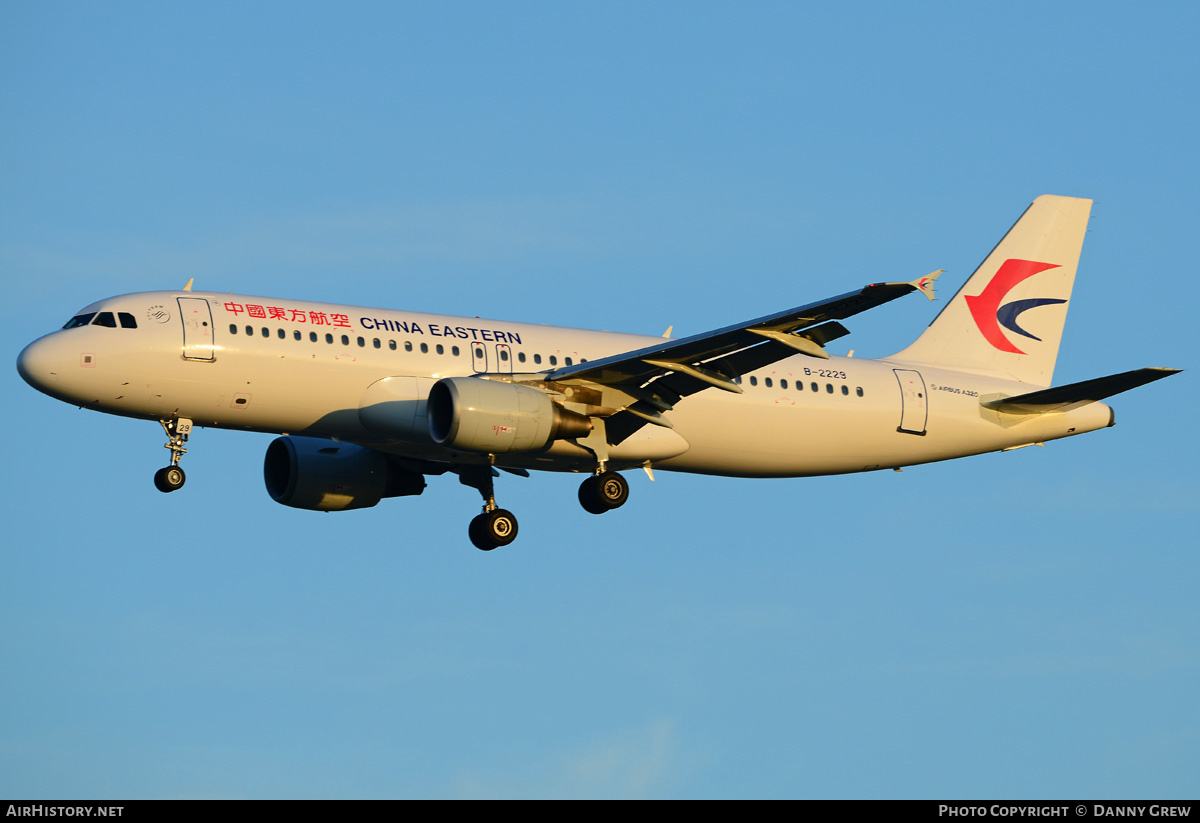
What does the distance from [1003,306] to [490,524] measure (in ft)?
56.2

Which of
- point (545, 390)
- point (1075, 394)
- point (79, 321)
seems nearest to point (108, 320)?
point (79, 321)

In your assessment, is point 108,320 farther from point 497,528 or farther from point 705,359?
point 705,359

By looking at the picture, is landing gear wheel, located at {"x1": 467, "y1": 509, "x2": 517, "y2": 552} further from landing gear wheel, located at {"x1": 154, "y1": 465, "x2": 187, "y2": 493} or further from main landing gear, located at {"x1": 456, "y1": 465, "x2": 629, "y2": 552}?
landing gear wheel, located at {"x1": 154, "y1": 465, "x2": 187, "y2": 493}

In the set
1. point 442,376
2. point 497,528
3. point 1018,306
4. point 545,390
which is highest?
point 1018,306

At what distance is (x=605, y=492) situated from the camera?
39250 mm

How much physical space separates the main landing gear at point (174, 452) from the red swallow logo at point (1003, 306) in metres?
22.9

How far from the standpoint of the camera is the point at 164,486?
3662 cm

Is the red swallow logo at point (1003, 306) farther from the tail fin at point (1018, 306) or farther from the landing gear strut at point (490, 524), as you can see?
the landing gear strut at point (490, 524)

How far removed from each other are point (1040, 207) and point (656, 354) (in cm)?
1736

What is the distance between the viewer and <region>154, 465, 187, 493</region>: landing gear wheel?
36.6 metres
